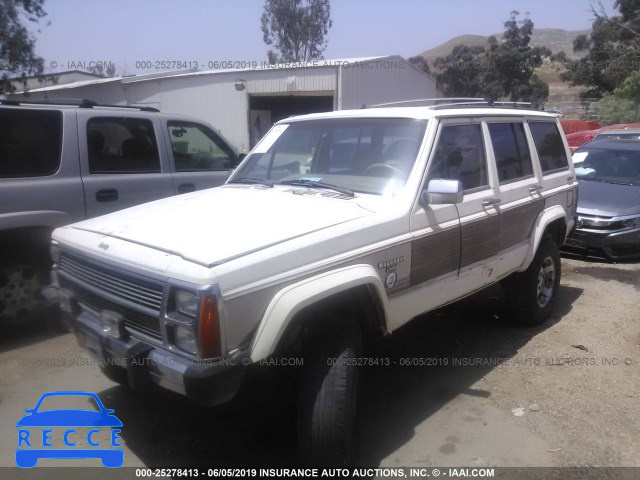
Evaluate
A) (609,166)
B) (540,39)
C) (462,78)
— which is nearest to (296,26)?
(462,78)

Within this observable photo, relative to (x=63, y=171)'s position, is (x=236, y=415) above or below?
below

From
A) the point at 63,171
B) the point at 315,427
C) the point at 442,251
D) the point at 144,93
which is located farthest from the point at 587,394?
the point at 144,93

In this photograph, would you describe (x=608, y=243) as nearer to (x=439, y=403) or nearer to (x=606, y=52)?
(x=439, y=403)

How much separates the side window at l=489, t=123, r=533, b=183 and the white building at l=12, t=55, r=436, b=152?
52.5 ft

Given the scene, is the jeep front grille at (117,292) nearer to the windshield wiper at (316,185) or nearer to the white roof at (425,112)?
the windshield wiper at (316,185)

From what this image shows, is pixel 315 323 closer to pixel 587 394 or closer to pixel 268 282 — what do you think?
pixel 268 282

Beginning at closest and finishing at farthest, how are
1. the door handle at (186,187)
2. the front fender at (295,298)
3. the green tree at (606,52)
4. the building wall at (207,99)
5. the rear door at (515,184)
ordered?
1. the front fender at (295,298)
2. the rear door at (515,184)
3. the door handle at (186,187)
4. the building wall at (207,99)
5. the green tree at (606,52)

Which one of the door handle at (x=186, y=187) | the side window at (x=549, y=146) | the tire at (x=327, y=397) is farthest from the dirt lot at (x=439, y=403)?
the door handle at (x=186, y=187)

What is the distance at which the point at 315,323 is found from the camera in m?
2.90

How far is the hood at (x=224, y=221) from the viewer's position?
2.67m

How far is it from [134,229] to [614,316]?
15.6 ft

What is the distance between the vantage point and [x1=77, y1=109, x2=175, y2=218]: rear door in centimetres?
496

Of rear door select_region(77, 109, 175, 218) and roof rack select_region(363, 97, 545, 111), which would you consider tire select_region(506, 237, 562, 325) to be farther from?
rear door select_region(77, 109, 175, 218)

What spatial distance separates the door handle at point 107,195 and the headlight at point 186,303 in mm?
2879
